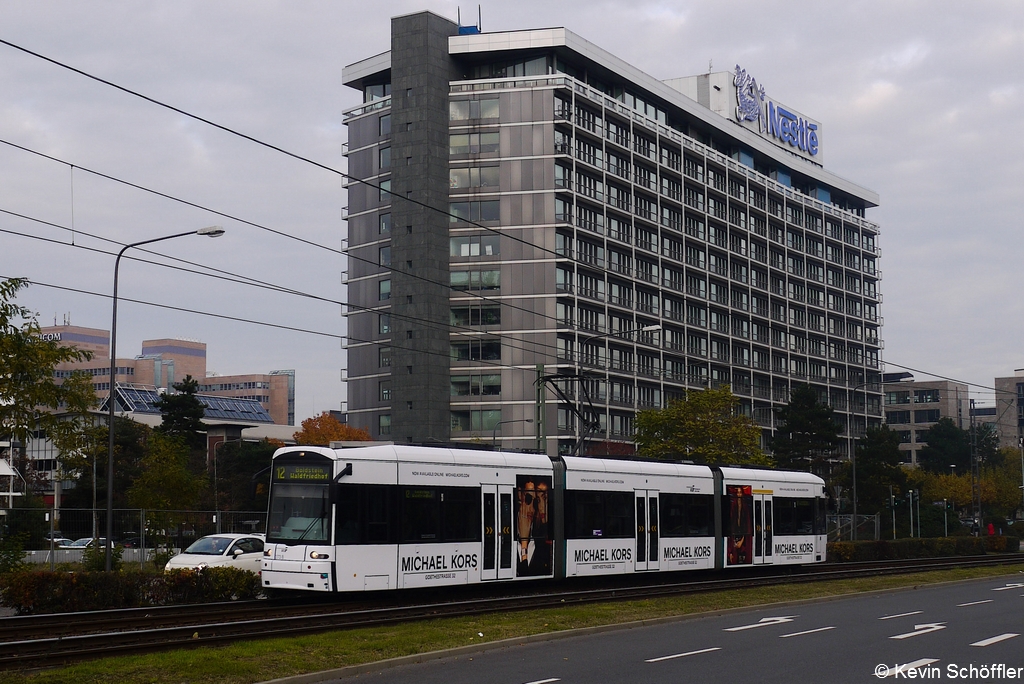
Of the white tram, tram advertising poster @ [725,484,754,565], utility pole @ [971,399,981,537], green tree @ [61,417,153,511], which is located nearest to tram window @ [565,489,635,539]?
the white tram

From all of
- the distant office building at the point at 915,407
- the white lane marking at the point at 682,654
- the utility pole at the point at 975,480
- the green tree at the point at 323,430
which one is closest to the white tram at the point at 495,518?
the white lane marking at the point at 682,654

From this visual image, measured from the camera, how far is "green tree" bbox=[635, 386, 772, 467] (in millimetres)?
59719

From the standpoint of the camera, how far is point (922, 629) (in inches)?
844

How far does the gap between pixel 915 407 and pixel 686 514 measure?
488 ft

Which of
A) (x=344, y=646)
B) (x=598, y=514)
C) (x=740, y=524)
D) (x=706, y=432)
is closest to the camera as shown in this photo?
(x=344, y=646)

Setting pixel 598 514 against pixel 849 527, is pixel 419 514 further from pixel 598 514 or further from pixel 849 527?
pixel 849 527

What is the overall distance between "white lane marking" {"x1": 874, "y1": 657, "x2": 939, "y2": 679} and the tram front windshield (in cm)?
1250

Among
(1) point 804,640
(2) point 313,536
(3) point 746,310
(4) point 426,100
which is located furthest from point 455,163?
(1) point 804,640

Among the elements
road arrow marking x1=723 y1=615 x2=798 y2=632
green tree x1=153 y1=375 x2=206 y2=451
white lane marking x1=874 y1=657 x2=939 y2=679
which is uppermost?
green tree x1=153 y1=375 x2=206 y2=451

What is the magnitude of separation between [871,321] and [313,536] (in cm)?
11866

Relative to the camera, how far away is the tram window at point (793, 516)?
39312 millimetres

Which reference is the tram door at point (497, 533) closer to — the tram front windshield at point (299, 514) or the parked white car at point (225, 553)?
the tram front windshield at point (299, 514)

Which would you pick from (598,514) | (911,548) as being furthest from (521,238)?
(598,514)

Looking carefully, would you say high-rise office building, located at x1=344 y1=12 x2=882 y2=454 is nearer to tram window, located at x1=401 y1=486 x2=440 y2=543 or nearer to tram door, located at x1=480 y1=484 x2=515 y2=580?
tram door, located at x1=480 y1=484 x2=515 y2=580
